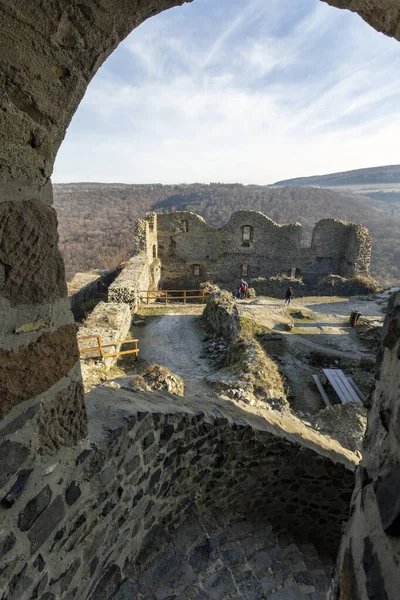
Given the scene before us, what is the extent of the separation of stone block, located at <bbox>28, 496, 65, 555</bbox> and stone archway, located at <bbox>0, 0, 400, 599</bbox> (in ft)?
1.00

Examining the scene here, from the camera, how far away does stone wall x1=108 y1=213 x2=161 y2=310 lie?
445 inches

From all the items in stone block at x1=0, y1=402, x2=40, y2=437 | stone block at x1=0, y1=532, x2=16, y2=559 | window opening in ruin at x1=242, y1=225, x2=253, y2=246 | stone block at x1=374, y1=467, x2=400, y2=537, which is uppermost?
stone block at x1=0, y1=402, x2=40, y2=437

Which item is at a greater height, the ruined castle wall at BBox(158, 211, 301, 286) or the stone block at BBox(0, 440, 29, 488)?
the stone block at BBox(0, 440, 29, 488)

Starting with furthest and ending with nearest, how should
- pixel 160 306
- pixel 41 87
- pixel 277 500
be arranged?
pixel 160 306
pixel 277 500
pixel 41 87

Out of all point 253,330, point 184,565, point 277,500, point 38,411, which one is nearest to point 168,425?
point 184,565

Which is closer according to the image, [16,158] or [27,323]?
[16,158]

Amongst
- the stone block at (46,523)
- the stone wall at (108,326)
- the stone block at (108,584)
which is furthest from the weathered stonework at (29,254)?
the stone wall at (108,326)

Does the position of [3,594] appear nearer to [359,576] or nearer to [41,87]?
[359,576]

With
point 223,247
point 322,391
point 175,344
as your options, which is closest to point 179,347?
point 175,344

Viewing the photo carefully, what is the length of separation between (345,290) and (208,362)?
11.1m

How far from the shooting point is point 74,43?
1.26 meters

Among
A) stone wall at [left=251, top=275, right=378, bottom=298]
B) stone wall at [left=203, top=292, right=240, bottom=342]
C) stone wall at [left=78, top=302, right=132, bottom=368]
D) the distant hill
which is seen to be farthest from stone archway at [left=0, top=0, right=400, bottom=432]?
the distant hill

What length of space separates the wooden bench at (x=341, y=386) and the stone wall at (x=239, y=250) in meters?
14.0

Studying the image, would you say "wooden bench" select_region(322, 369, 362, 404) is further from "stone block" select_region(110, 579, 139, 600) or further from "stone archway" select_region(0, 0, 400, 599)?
"stone archway" select_region(0, 0, 400, 599)
